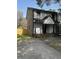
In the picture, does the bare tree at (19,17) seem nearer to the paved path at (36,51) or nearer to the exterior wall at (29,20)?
the exterior wall at (29,20)

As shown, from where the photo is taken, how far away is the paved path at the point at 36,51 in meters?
1.55

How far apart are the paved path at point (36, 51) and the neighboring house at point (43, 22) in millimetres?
99

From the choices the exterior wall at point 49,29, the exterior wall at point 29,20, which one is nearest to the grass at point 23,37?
the exterior wall at point 29,20

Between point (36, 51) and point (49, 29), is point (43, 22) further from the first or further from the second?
point (36, 51)

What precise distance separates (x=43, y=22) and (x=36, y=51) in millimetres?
254

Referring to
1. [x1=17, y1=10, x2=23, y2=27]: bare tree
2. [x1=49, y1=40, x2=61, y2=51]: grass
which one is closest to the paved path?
[x1=49, y1=40, x2=61, y2=51]: grass

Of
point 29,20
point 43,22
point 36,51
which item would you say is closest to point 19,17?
point 29,20

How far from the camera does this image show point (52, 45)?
160 centimetres

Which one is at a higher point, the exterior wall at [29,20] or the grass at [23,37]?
the exterior wall at [29,20]
